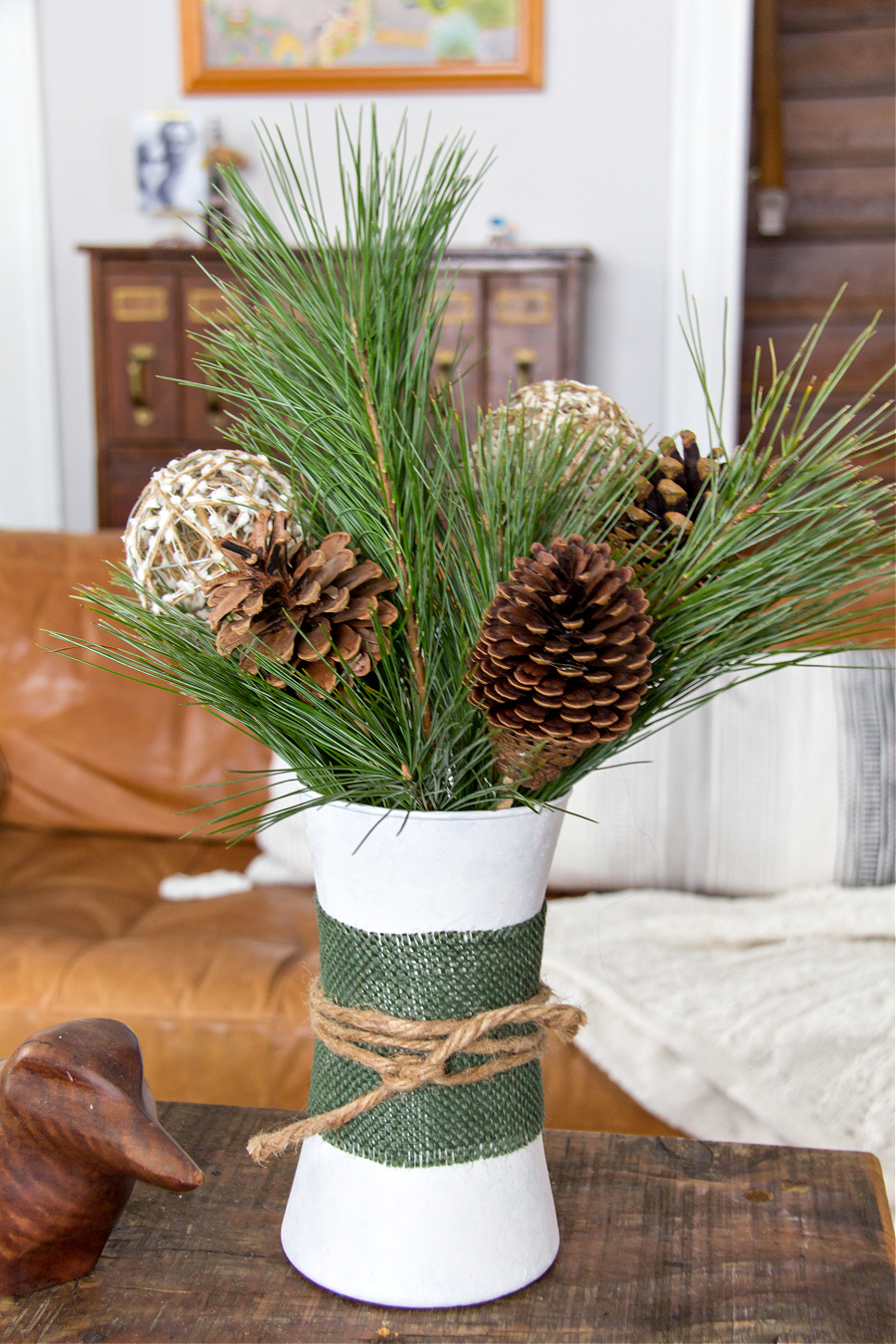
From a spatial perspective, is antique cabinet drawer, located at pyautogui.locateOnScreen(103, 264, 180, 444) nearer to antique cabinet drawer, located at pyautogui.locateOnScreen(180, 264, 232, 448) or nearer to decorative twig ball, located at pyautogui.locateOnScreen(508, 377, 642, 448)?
antique cabinet drawer, located at pyautogui.locateOnScreen(180, 264, 232, 448)

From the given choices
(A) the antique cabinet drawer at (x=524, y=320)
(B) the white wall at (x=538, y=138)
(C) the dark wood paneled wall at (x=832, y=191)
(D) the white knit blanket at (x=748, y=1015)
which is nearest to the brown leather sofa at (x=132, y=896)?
(D) the white knit blanket at (x=748, y=1015)

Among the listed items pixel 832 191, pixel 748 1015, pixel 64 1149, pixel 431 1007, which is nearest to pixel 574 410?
pixel 431 1007

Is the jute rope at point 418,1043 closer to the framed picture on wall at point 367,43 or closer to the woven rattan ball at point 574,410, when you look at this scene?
the woven rattan ball at point 574,410

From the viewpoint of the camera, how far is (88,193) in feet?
10.4

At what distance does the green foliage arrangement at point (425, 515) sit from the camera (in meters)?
0.49

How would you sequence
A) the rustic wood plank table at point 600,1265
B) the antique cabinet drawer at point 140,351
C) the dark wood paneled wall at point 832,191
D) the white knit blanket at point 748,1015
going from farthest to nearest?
the dark wood paneled wall at point 832,191, the antique cabinet drawer at point 140,351, the white knit blanket at point 748,1015, the rustic wood plank table at point 600,1265

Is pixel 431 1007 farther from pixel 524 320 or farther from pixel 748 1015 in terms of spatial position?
pixel 524 320

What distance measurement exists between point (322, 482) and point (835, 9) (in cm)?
319

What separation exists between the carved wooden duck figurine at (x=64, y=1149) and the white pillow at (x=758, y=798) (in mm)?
820

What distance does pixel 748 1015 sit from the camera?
1085 mm

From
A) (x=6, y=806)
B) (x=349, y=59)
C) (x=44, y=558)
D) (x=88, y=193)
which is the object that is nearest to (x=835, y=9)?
(x=349, y=59)

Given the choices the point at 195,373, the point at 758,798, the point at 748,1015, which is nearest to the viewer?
the point at 748,1015

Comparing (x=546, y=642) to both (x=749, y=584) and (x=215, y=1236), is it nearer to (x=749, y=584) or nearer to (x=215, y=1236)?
(x=749, y=584)

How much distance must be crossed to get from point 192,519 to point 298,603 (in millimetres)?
66
